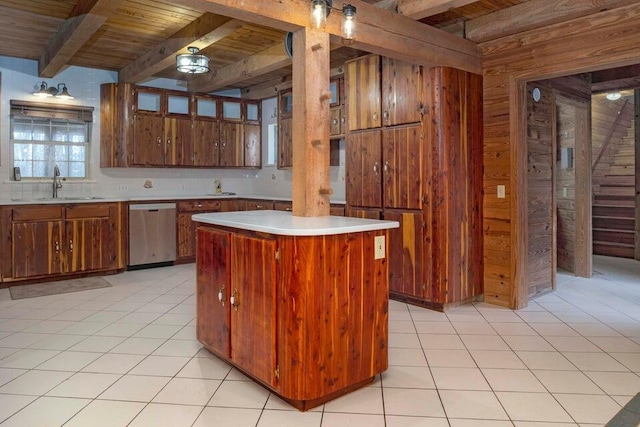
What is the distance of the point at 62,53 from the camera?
14.7 feet

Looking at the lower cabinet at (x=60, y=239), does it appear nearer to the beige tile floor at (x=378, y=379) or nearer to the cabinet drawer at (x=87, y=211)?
the cabinet drawer at (x=87, y=211)

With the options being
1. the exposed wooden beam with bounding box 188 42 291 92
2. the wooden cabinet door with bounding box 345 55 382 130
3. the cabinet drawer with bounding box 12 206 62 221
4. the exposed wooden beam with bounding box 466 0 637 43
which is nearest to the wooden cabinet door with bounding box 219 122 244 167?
the exposed wooden beam with bounding box 188 42 291 92

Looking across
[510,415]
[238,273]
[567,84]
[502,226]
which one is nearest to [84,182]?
[238,273]

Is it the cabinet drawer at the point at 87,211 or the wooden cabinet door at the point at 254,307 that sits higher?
the cabinet drawer at the point at 87,211

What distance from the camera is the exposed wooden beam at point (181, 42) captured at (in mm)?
3927

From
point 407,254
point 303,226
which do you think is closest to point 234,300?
point 303,226

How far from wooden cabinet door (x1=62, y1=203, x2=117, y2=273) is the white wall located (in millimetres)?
727

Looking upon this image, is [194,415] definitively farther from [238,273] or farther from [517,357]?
[517,357]

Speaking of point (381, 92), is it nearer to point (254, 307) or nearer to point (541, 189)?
point (541, 189)

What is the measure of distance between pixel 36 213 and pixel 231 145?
283 centimetres

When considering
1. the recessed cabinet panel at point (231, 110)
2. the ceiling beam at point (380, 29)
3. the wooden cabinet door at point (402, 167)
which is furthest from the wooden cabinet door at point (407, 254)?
the recessed cabinet panel at point (231, 110)

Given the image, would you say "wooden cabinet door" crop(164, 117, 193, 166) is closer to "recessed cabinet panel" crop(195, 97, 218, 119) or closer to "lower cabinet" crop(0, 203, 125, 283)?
"recessed cabinet panel" crop(195, 97, 218, 119)

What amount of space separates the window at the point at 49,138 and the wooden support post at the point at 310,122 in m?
4.21

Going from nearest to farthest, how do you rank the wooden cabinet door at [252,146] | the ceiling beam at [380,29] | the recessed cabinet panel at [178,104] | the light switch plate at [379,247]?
1. the light switch plate at [379,247]
2. the ceiling beam at [380,29]
3. the recessed cabinet panel at [178,104]
4. the wooden cabinet door at [252,146]
